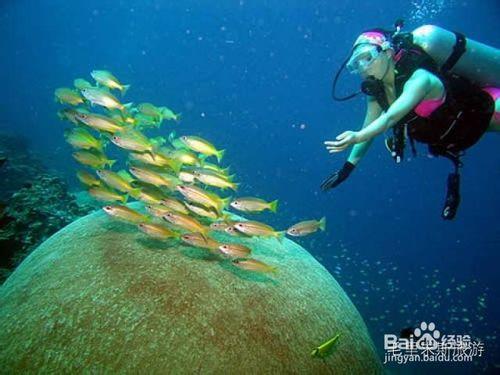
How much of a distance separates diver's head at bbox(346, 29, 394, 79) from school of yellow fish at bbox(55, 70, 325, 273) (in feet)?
7.29

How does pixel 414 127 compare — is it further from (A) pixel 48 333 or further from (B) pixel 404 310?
(B) pixel 404 310

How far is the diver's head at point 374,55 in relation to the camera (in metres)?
4.18

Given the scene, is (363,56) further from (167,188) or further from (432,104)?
(167,188)

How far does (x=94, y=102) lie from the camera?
5.30 meters

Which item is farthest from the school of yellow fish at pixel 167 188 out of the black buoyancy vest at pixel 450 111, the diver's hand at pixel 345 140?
the black buoyancy vest at pixel 450 111

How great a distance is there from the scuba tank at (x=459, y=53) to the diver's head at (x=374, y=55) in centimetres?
47

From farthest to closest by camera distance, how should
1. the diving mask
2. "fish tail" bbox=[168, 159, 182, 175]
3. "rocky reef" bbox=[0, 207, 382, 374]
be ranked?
1. "fish tail" bbox=[168, 159, 182, 175]
2. the diving mask
3. "rocky reef" bbox=[0, 207, 382, 374]

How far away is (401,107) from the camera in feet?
11.2

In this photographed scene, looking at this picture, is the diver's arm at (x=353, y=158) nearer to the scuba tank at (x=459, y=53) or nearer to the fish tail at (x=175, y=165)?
the scuba tank at (x=459, y=53)

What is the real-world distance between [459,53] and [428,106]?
0.96 meters

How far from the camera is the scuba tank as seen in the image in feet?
14.0

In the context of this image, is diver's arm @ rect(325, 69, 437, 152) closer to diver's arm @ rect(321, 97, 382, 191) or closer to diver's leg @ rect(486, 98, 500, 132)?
diver's leg @ rect(486, 98, 500, 132)

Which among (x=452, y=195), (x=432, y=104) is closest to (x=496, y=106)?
(x=432, y=104)

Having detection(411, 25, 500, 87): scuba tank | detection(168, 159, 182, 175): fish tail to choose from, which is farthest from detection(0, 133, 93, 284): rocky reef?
detection(411, 25, 500, 87): scuba tank
